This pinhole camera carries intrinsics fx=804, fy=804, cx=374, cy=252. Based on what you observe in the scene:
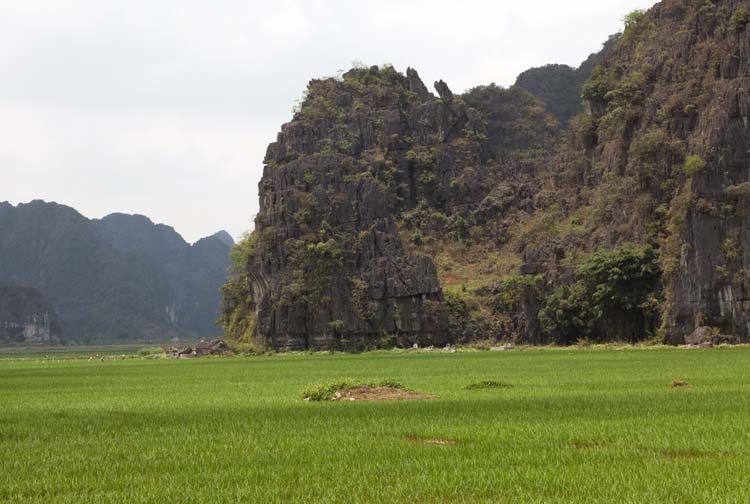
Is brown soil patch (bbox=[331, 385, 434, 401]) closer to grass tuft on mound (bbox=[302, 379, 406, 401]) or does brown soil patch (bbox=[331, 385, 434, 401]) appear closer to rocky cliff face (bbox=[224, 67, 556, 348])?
grass tuft on mound (bbox=[302, 379, 406, 401])

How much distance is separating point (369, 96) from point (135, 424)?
112222 millimetres

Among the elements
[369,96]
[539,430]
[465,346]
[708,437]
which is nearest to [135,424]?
[539,430]

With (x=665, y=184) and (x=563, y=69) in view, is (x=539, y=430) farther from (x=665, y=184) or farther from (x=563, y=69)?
(x=563, y=69)

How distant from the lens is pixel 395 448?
1474 centimetres

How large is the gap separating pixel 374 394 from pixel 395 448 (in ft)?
41.0

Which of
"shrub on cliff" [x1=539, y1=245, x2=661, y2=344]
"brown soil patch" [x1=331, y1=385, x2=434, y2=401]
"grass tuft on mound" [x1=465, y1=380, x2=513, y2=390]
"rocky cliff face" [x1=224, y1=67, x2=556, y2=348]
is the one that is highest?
"rocky cliff face" [x1=224, y1=67, x2=556, y2=348]

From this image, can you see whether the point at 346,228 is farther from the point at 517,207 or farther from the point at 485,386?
the point at 485,386

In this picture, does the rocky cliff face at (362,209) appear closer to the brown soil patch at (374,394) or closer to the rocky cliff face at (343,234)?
the rocky cliff face at (343,234)

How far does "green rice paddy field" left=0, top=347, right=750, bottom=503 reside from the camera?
431 inches

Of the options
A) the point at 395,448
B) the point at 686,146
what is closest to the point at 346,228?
the point at 686,146

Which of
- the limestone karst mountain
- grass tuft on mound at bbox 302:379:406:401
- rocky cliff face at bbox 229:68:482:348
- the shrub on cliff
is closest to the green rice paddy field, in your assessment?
grass tuft on mound at bbox 302:379:406:401

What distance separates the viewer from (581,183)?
111 meters

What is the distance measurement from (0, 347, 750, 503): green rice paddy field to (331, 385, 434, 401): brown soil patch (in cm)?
127

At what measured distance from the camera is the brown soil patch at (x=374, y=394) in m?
26.5
